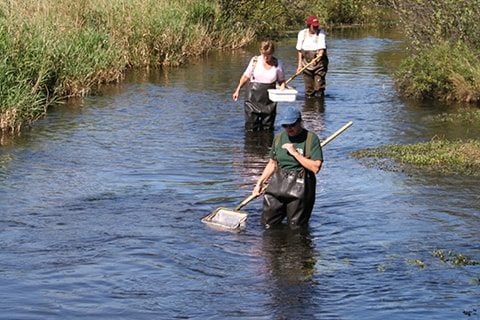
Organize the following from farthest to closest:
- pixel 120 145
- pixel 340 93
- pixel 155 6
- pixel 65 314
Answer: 1. pixel 155 6
2. pixel 340 93
3. pixel 120 145
4. pixel 65 314

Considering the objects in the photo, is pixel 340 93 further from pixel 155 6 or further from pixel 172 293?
pixel 172 293

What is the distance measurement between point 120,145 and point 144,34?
32.7 ft

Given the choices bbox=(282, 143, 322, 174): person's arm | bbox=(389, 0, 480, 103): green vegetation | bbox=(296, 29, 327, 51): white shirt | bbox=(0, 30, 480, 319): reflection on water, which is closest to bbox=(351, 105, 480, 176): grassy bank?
bbox=(0, 30, 480, 319): reflection on water

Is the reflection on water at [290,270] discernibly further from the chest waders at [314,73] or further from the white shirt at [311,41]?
the chest waders at [314,73]

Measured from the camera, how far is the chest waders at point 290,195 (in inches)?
423

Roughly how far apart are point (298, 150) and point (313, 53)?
11.4 meters

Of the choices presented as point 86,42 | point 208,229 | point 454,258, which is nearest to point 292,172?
point 208,229

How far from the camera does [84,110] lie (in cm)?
2045

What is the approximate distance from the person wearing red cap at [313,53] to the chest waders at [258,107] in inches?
154

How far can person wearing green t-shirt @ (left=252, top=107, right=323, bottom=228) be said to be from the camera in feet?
34.2

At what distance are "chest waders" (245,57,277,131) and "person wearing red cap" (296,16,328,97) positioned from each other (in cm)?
390

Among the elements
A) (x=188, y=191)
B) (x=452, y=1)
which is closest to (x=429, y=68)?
(x=452, y=1)

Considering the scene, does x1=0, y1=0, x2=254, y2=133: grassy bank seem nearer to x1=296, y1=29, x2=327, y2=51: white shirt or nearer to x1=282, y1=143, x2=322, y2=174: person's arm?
x1=296, y1=29, x2=327, y2=51: white shirt

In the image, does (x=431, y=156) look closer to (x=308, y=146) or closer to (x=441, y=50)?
(x=308, y=146)
